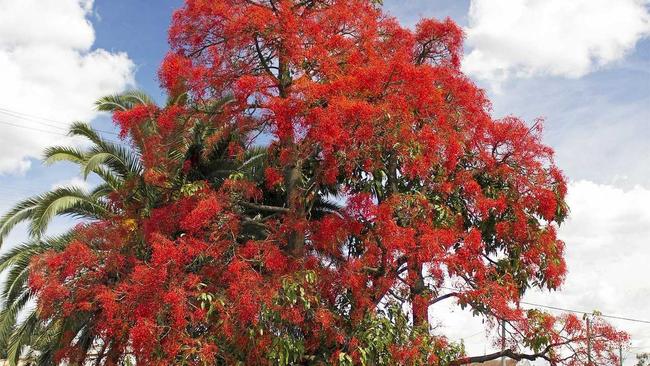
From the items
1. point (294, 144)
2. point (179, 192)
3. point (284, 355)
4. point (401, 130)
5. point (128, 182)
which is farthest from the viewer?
point (128, 182)

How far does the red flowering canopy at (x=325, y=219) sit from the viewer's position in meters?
9.80

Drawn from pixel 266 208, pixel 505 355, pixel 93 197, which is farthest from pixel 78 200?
pixel 505 355

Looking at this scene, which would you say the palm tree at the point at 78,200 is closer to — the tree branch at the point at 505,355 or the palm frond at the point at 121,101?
the palm frond at the point at 121,101

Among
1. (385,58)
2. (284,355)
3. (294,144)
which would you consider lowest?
(284,355)

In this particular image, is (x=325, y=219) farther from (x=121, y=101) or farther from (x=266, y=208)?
(x=121, y=101)

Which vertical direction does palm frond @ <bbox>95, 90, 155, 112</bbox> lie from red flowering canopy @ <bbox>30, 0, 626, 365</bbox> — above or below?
above

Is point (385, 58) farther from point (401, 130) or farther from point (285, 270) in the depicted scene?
point (285, 270)

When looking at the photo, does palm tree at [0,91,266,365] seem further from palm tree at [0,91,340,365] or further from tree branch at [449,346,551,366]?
tree branch at [449,346,551,366]

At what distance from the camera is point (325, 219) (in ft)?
35.9

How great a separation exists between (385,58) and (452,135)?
1.73 m

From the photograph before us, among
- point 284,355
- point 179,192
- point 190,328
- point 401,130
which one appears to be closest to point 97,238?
point 179,192

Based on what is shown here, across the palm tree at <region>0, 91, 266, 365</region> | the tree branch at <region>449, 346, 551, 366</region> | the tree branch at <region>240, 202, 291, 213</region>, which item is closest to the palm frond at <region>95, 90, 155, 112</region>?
the palm tree at <region>0, 91, 266, 365</region>

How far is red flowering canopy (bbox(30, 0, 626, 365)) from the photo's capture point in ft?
32.1

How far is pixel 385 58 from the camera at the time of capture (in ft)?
38.2
